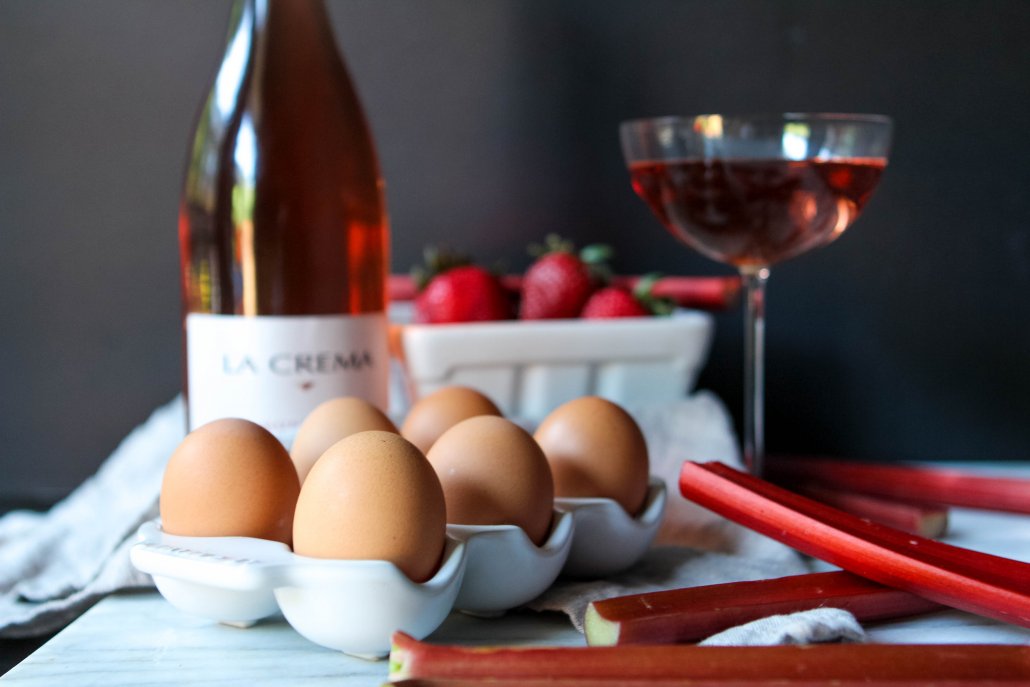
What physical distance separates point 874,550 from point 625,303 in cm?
51

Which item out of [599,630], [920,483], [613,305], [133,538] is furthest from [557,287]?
[599,630]

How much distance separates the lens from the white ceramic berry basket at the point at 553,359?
3.15 feet

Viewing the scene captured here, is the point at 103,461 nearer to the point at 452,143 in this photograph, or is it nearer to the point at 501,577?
the point at 452,143

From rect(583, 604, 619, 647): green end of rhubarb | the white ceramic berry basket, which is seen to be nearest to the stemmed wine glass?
the white ceramic berry basket

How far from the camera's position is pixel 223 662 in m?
0.51

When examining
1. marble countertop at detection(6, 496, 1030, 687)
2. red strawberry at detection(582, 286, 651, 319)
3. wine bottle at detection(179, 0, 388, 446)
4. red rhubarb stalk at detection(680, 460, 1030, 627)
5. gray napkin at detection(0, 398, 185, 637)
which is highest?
wine bottle at detection(179, 0, 388, 446)

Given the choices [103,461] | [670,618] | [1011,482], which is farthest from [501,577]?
[103,461]

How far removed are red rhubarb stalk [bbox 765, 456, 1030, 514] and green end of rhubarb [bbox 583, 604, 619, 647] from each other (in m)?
0.45

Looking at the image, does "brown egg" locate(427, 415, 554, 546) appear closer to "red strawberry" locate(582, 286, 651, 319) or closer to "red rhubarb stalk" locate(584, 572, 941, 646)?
"red rhubarb stalk" locate(584, 572, 941, 646)

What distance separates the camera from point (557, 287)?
3.45 ft

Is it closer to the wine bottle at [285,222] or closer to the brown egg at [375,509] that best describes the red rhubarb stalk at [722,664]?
the brown egg at [375,509]

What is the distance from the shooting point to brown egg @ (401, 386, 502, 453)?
A: 67cm

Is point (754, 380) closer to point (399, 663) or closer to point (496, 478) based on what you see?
point (496, 478)

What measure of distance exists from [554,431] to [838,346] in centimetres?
71
